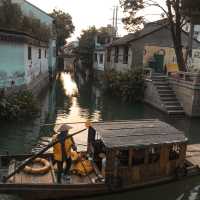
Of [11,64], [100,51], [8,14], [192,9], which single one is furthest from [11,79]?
[100,51]

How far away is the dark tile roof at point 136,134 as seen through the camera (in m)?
9.70

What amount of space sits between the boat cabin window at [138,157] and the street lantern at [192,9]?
13.6 m

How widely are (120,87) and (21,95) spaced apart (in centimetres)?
1179

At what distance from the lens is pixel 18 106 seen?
17750 mm

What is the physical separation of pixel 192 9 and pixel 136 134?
44.9 ft

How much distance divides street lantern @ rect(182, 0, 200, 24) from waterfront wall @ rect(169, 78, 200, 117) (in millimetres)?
4430

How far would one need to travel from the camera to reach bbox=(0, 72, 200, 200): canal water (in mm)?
10547

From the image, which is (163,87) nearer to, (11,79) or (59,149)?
(11,79)

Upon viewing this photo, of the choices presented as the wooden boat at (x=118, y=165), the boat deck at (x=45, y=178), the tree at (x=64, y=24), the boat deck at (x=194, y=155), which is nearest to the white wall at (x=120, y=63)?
the boat deck at (x=194, y=155)

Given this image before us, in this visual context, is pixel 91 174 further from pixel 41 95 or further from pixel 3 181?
pixel 41 95

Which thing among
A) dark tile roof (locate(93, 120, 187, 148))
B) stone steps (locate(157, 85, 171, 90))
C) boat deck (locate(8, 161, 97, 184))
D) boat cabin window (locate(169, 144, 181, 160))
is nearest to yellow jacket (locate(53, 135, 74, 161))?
boat deck (locate(8, 161, 97, 184))

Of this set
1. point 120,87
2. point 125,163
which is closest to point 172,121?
point 120,87

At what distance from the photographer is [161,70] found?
32.5 meters

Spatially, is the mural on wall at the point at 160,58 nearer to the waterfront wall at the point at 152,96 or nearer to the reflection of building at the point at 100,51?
the waterfront wall at the point at 152,96
